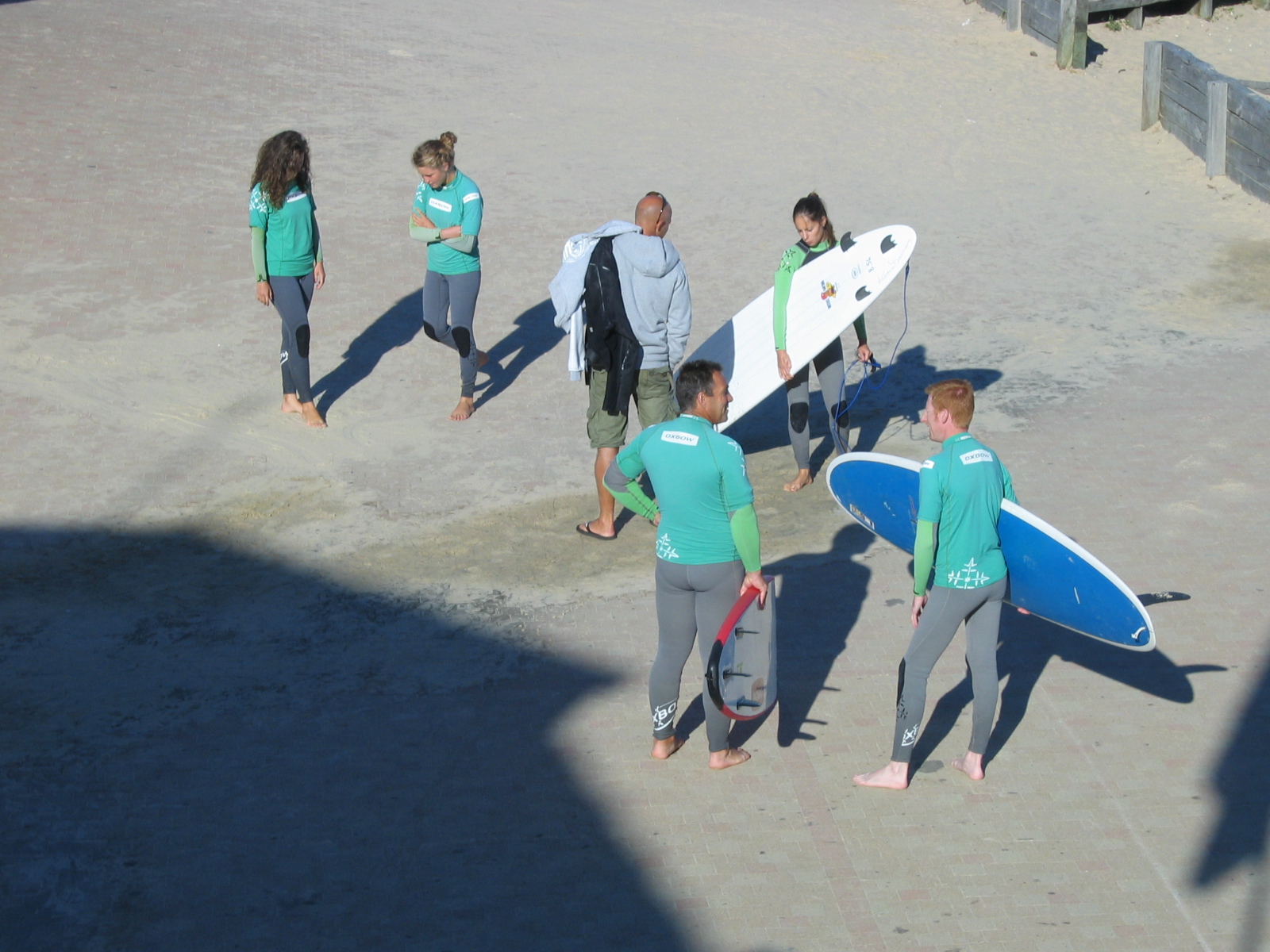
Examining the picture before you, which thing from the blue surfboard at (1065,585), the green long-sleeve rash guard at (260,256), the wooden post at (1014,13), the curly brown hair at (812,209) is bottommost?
the blue surfboard at (1065,585)

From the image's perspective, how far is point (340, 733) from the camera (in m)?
5.41

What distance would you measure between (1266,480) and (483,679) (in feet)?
15.3

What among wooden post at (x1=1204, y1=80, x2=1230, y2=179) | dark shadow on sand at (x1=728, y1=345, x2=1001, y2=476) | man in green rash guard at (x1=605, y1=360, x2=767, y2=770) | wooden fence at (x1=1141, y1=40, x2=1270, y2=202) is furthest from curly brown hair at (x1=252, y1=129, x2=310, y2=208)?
wooden post at (x1=1204, y1=80, x2=1230, y2=179)

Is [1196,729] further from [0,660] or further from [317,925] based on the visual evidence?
[0,660]

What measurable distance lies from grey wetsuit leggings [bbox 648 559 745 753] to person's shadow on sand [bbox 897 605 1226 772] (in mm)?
976

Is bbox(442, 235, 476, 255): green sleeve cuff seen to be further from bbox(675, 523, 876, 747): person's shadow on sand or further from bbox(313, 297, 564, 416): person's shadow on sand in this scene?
bbox(675, 523, 876, 747): person's shadow on sand

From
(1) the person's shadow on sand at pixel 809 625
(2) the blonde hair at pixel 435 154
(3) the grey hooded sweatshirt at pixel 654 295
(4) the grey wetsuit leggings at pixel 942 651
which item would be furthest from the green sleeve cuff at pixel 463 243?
(4) the grey wetsuit leggings at pixel 942 651

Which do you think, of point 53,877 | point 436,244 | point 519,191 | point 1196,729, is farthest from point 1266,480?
point 519,191

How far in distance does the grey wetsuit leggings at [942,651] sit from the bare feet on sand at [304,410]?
4.83m

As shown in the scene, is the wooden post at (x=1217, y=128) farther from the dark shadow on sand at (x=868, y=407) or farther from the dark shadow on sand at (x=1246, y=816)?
the dark shadow on sand at (x=1246, y=816)

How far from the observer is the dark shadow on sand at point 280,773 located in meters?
4.38

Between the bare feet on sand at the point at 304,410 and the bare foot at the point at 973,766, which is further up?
the bare feet on sand at the point at 304,410

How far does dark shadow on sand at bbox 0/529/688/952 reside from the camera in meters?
4.38

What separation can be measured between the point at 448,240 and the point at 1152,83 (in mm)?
10077
